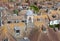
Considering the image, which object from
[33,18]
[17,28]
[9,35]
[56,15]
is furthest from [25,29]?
[56,15]

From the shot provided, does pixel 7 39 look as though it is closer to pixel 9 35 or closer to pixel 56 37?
pixel 9 35

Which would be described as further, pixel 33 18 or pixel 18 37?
pixel 33 18

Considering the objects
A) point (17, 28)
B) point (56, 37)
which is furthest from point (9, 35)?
point (56, 37)

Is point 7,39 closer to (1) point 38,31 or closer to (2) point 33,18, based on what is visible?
(1) point 38,31

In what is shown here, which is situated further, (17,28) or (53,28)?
(53,28)

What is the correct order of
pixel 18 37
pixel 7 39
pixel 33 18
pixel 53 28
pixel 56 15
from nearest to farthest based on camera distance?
1. pixel 7 39
2. pixel 18 37
3. pixel 53 28
4. pixel 33 18
5. pixel 56 15

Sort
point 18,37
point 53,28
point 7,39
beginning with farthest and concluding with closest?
point 53,28, point 18,37, point 7,39

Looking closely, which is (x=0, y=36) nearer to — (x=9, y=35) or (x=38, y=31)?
(x=9, y=35)

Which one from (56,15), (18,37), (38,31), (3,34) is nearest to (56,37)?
(38,31)

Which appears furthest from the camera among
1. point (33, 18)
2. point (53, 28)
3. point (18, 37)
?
point (33, 18)
